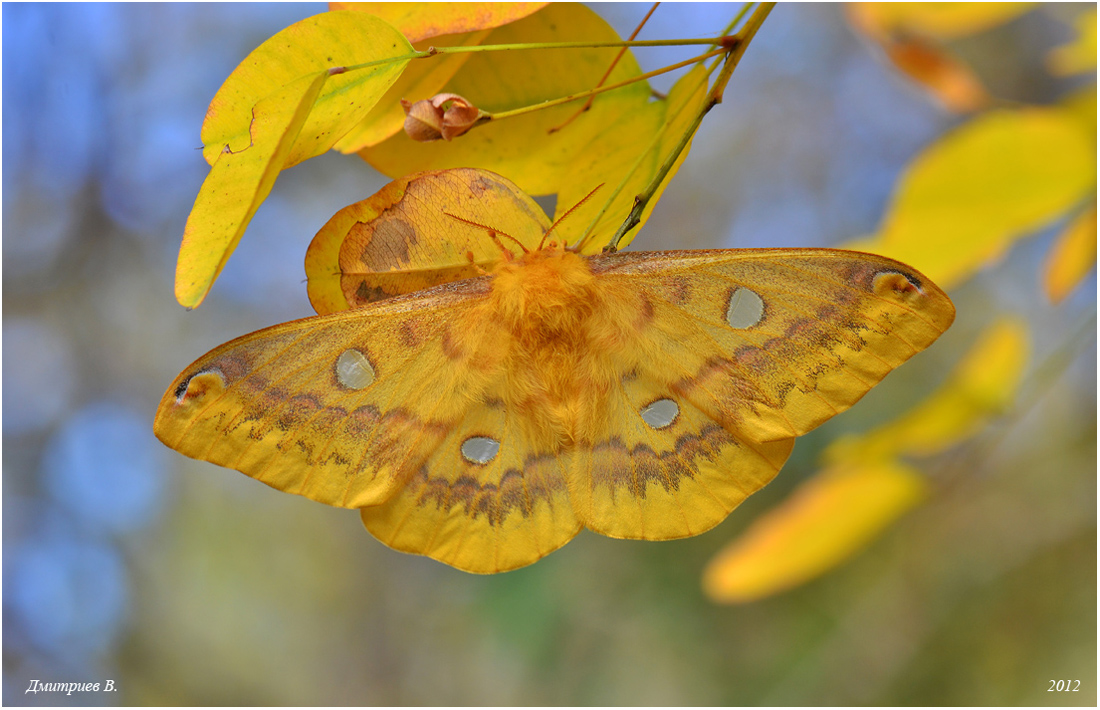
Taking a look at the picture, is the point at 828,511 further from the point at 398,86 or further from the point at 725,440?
the point at 398,86

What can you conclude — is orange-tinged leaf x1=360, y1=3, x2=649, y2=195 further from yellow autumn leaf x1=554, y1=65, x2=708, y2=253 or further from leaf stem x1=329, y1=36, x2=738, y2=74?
leaf stem x1=329, y1=36, x2=738, y2=74

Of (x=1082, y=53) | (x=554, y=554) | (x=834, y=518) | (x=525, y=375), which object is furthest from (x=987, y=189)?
(x=554, y=554)

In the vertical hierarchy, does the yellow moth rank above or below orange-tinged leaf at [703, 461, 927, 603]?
above

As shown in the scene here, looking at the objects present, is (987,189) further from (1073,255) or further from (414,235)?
(414,235)

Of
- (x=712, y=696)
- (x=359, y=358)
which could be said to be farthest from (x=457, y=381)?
(x=712, y=696)

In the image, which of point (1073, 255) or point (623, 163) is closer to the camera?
point (623, 163)

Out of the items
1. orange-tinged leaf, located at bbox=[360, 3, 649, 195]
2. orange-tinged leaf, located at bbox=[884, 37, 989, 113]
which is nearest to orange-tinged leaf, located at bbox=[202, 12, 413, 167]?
orange-tinged leaf, located at bbox=[360, 3, 649, 195]

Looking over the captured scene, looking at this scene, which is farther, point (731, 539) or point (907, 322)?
point (731, 539)
